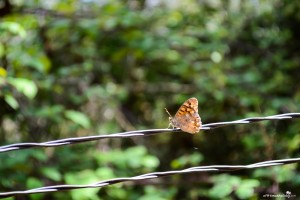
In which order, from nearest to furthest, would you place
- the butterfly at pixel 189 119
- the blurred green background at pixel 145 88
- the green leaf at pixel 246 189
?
the butterfly at pixel 189 119 → the green leaf at pixel 246 189 → the blurred green background at pixel 145 88

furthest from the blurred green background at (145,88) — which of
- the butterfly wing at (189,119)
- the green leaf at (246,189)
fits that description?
the butterfly wing at (189,119)

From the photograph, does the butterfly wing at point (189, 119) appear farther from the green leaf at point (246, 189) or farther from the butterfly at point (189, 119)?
the green leaf at point (246, 189)

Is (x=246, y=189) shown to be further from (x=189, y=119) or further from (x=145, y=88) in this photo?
(x=145, y=88)

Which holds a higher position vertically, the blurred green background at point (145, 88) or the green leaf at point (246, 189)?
the blurred green background at point (145, 88)

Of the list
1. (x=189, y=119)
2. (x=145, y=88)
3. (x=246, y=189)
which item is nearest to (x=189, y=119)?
(x=189, y=119)

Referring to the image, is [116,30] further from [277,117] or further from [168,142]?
[277,117]

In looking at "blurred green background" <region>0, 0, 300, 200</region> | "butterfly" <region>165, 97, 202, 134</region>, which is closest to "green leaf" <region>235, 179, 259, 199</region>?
"blurred green background" <region>0, 0, 300, 200</region>

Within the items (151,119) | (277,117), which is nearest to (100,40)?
(151,119)
